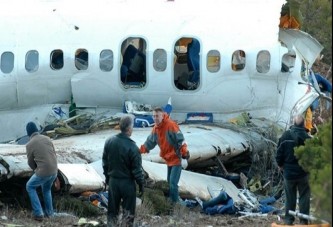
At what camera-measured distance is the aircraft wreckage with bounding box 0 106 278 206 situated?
15453 mm

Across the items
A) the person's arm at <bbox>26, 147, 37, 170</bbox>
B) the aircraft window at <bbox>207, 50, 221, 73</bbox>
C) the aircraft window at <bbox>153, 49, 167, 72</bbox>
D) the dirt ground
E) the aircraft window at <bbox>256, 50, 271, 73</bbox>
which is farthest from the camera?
the aircraft window at <bbox>153, 49, 167, 72</bbox>

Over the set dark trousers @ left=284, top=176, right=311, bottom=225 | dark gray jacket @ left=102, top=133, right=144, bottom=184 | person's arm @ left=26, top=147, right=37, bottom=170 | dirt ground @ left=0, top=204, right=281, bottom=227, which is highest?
dark gray jacket @ left=102, top=133, right=144, bottom=184

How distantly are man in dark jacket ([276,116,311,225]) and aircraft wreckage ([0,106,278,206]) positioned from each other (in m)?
2.93

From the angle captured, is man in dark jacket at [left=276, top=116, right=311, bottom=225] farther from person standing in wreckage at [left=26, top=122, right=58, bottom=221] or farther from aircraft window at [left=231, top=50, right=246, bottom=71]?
aircraft window at [left=231, top=50, right=246, bottom=71]

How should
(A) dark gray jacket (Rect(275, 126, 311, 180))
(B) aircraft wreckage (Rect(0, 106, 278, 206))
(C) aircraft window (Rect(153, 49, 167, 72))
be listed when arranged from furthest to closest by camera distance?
(C) aircraft window (Rect(153, 49, 167, 72))
(B) aircraft wreckage (Rect(0, 106, 278, 206))
(A) dark gray jacket (Rect(275, 126, 311, 180))

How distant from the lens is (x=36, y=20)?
2064 cm

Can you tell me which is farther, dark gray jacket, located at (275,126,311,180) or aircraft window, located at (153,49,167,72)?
aircraft window, located at (153,49,167,72)

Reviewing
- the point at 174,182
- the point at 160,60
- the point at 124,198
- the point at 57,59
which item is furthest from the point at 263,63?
the point at 124,198

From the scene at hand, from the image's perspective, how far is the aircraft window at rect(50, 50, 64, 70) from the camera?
20516 millimetres

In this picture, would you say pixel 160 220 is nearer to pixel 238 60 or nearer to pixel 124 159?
pixel 124 159

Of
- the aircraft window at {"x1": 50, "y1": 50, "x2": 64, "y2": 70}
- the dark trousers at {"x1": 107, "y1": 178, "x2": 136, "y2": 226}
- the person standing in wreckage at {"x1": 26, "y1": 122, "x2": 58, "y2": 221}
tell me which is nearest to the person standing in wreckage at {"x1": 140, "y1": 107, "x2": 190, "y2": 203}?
the person standing in wreckage at {"x1": 26, "y1": 122, "x2": 58, "y2": 221}

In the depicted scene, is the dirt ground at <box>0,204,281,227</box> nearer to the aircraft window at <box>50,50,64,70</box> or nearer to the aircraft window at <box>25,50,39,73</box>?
the aircraft window at <box>50,50,64,70</box>

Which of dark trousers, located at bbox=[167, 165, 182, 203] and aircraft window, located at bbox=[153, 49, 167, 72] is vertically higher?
aircraft window, located at bbox=[153, 49, 167, 72]

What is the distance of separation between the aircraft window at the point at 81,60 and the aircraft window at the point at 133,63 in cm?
75
